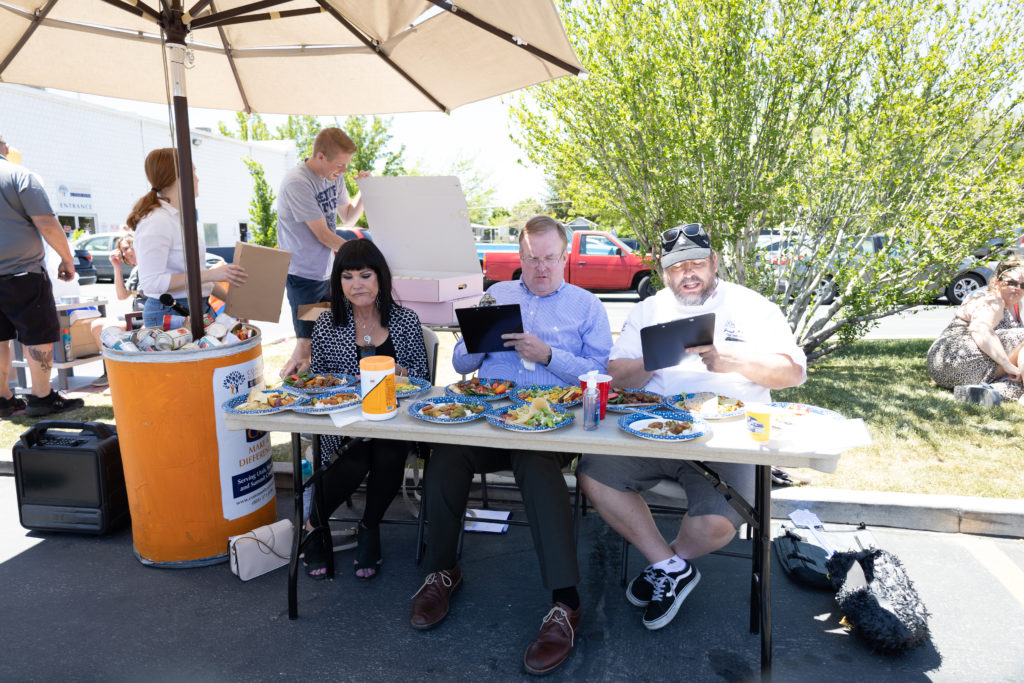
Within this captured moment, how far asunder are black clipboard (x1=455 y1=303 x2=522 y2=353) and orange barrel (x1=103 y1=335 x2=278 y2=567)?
40.8 inches

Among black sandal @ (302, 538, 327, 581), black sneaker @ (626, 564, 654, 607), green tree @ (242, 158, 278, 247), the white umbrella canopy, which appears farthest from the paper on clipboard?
green tree @ (242, 158, 278, 247)

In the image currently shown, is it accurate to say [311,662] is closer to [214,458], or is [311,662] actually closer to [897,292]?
[214,458]

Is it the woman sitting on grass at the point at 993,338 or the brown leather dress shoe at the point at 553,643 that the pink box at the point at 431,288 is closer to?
the brown leather dress shoe at the point at 553,643

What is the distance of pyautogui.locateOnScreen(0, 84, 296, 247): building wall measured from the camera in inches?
734

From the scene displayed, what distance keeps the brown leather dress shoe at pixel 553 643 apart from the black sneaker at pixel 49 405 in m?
4.38

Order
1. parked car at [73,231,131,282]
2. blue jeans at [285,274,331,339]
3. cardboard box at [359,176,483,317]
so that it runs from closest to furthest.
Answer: cardboard box at [359,176,483,317]
blue jeans at [285,274,331,339]
parked car at [73,231,131,282]

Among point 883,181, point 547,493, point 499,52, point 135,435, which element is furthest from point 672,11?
point 135,435

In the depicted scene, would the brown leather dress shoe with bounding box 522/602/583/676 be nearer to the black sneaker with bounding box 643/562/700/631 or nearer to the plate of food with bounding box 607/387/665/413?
the black sneaker with bounding box 643/562/700/631

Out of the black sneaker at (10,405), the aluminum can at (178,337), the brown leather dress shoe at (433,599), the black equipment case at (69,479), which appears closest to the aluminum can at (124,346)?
the aluminum can at (178,337)

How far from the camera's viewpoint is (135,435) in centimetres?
286

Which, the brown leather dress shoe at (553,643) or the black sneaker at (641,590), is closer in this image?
the brown leather dress shoe at (553,643)

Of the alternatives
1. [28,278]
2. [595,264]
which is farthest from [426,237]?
[595,264]

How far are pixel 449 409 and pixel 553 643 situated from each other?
0.88m

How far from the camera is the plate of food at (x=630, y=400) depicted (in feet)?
8.25
